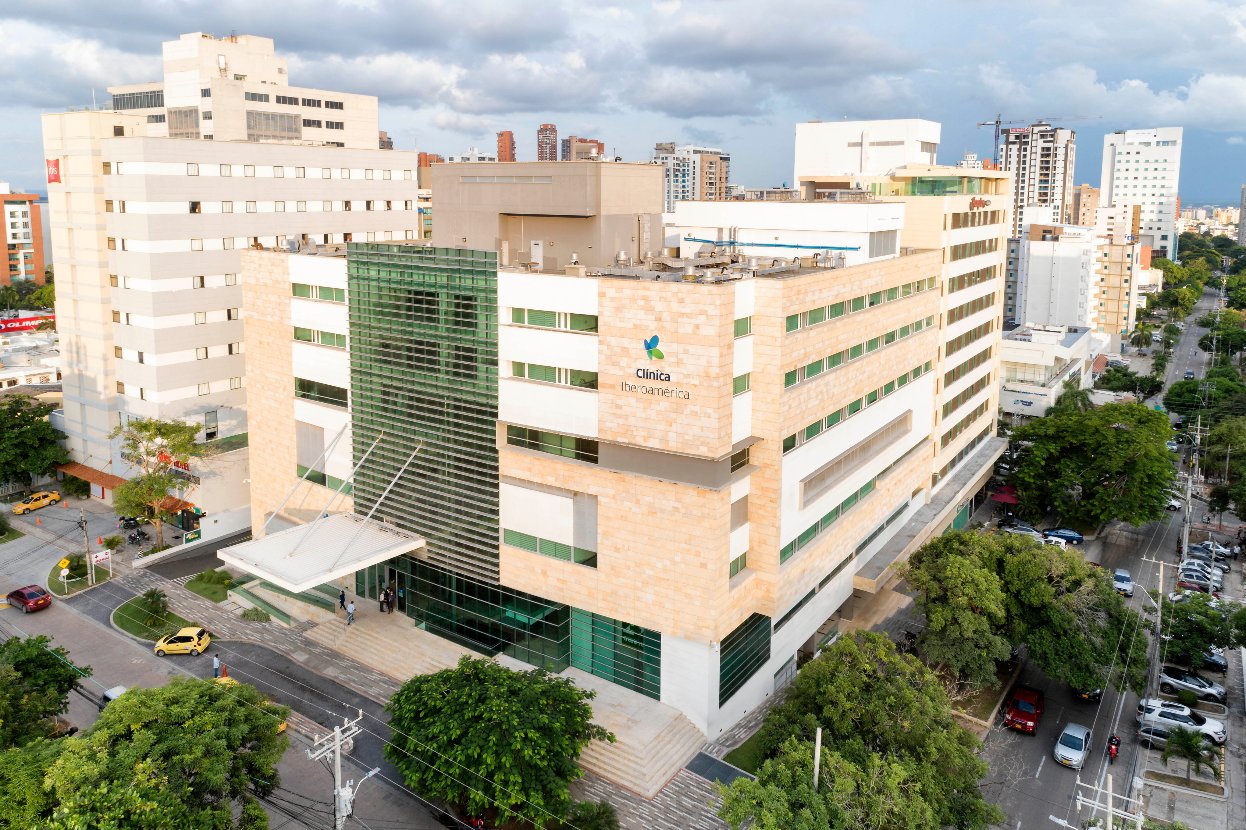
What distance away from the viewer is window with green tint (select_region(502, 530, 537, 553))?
4306cm

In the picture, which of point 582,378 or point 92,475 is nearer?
point 582,378

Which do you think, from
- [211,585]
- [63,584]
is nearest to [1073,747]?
[211,585]

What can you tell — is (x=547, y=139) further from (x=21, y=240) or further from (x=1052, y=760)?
(x=1052, y=760)

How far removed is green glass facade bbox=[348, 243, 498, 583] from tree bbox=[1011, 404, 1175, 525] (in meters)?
43.5

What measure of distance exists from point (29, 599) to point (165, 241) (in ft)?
78.8

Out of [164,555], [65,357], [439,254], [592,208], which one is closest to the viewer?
[439,254]

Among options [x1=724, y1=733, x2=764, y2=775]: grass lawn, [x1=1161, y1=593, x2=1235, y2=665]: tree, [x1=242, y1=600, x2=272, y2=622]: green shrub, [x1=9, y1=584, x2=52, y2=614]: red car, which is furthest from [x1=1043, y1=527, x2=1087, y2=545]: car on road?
[x1=9, y1=584, x2=52, y2=614]: red car

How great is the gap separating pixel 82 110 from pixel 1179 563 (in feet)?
268

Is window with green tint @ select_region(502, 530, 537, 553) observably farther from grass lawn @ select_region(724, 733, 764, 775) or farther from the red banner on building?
the red banner on building

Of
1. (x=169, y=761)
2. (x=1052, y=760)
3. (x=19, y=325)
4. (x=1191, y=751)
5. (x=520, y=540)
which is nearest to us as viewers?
(x=169, y=761)

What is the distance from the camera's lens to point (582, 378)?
40.3m

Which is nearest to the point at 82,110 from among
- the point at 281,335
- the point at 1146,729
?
the point at 281,335

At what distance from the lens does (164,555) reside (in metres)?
A: 61.9

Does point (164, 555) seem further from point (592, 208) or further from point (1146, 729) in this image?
point (1146, 729)
